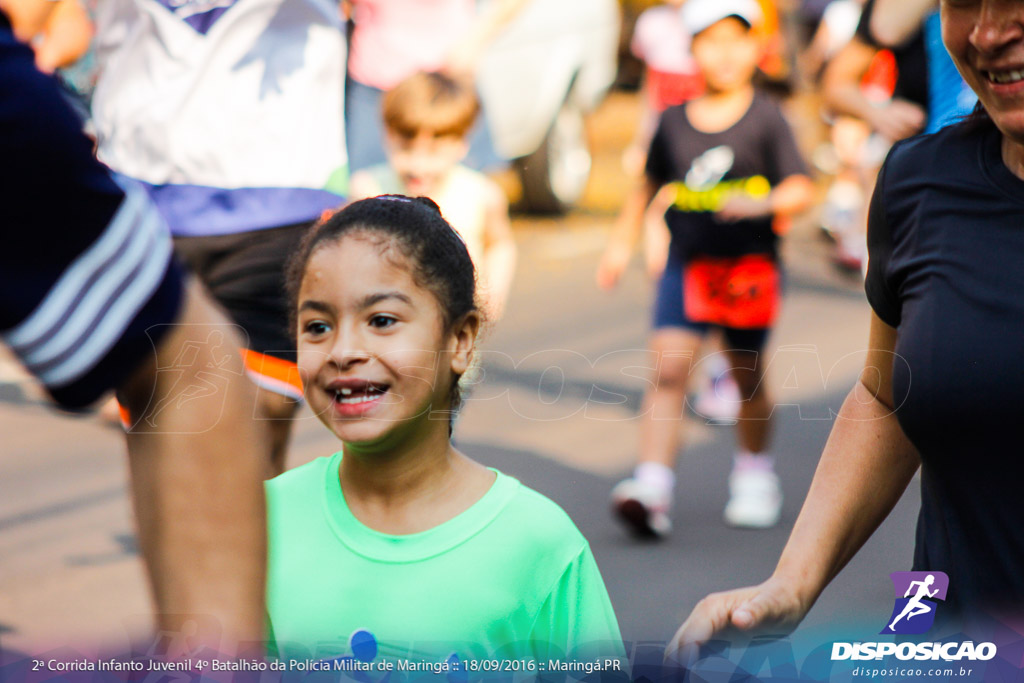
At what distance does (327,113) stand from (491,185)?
3.76 feet

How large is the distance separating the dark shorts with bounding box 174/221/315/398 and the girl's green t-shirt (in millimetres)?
1108

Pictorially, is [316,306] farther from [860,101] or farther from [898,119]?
[860,101]


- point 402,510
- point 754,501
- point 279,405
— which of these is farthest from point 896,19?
point 402,510


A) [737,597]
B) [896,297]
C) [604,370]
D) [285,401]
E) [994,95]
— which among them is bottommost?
[604,370]

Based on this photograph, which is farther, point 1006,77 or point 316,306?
point 316,306

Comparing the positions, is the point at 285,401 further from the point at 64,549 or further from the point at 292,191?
the point at 64,549

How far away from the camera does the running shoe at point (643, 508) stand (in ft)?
13.3

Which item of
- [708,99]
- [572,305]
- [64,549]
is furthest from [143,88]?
[572,305]

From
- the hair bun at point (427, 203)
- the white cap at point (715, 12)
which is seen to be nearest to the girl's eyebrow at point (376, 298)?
the hair bun at point (427, 203)

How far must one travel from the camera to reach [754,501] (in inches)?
166

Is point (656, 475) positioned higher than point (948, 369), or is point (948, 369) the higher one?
point (948, 369)

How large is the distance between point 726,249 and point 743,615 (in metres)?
2.81

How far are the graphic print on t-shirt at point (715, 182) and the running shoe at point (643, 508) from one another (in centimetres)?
96

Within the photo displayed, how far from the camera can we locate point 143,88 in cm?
281
